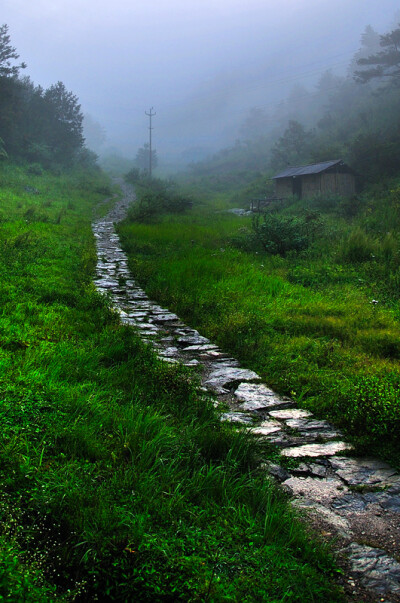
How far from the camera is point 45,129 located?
41.8m

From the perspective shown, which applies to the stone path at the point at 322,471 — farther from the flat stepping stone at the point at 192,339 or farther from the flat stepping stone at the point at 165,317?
the flat stepping stone at the point at 165,317

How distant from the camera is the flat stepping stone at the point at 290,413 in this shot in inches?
155

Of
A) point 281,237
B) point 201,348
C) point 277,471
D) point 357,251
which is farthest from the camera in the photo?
point 281,237

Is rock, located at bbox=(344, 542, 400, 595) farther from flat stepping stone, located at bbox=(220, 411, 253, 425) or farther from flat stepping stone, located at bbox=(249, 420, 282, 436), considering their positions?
flat stepping stone, located at bbox=(220, 411, 253, 425)

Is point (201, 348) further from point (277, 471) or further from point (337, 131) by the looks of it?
point (337, 131)

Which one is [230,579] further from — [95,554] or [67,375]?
[67,375]

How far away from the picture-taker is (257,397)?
4.32 meters

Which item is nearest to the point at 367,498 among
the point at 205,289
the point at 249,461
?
the point at 249,461

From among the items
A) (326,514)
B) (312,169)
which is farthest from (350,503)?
(312,169)

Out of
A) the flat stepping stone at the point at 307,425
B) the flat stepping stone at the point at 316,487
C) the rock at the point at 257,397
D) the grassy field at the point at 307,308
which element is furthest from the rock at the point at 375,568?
the rock at the point at 257,397

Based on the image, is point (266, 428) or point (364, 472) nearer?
point (364, 472)

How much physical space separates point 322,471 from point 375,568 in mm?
933

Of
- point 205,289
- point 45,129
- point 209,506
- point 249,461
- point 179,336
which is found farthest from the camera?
point 45,129

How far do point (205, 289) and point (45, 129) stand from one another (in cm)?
4008
